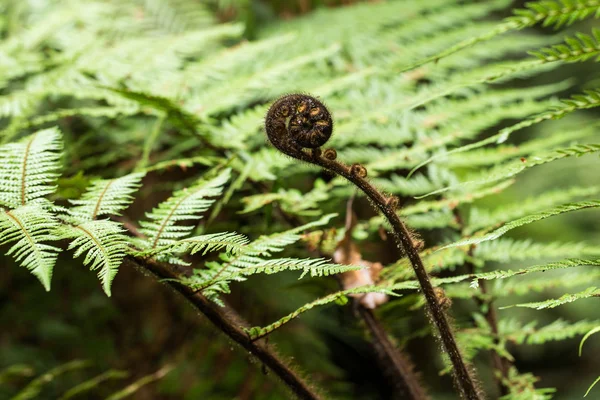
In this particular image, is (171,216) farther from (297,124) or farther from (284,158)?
(284,158)

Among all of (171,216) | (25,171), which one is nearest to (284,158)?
(171,216)

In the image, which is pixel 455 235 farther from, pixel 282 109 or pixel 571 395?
pixel 571 395

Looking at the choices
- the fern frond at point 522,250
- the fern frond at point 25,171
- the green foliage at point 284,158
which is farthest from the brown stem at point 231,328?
the fern frond at point 522,250

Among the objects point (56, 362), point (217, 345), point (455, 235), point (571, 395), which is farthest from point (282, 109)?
point (571, 395)

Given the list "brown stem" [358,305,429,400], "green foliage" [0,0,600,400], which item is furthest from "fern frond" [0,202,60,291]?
"brown stem" [358,305,429,400]

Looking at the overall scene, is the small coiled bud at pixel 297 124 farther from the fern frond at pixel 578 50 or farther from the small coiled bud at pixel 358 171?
the fern frond at pixel 578 50

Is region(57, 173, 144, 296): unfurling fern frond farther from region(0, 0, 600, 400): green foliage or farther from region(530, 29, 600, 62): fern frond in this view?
region(530, 29, 600, 62): fern frond
